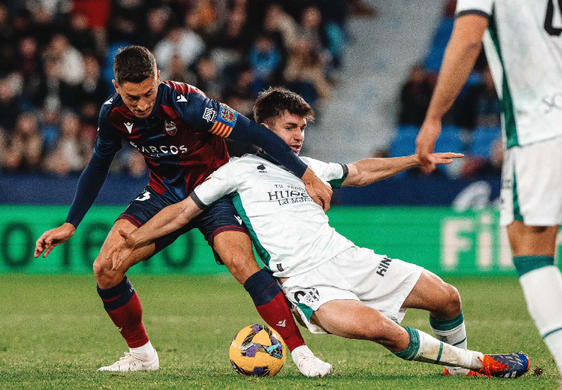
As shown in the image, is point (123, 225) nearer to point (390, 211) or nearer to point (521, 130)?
point (521, 130)

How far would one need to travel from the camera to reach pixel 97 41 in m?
13.5

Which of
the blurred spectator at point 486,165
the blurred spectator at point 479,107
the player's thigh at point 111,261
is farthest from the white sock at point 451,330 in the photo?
the blurred spectator at point 479,107

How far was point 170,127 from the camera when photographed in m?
5.02

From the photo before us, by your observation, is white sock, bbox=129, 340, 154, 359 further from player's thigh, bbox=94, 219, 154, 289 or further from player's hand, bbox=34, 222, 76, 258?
player's hand, bbox=34, 222, 76, 258

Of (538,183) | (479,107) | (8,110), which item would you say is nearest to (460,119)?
(479,107)

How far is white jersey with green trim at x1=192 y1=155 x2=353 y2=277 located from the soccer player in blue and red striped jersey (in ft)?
0.35

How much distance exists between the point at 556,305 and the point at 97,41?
11.4 meters

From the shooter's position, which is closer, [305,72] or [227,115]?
[227,115]

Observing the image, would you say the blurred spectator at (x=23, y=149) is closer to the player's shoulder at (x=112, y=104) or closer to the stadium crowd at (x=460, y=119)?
the stadium crowd at (x=460, y=119)

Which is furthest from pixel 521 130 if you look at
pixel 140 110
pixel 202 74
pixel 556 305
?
pixel 202 74

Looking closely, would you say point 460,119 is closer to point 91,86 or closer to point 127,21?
point 127,21

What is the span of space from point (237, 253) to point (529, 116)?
207 centimetres

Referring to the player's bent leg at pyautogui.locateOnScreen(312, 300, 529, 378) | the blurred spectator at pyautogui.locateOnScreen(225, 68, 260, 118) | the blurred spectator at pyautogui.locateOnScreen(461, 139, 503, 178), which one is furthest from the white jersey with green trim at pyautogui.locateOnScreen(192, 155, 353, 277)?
the blurred spectator at pyautogui.locateOnScreen(225, 68, 260, 118)

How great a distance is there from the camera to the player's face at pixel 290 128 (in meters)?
5.01
